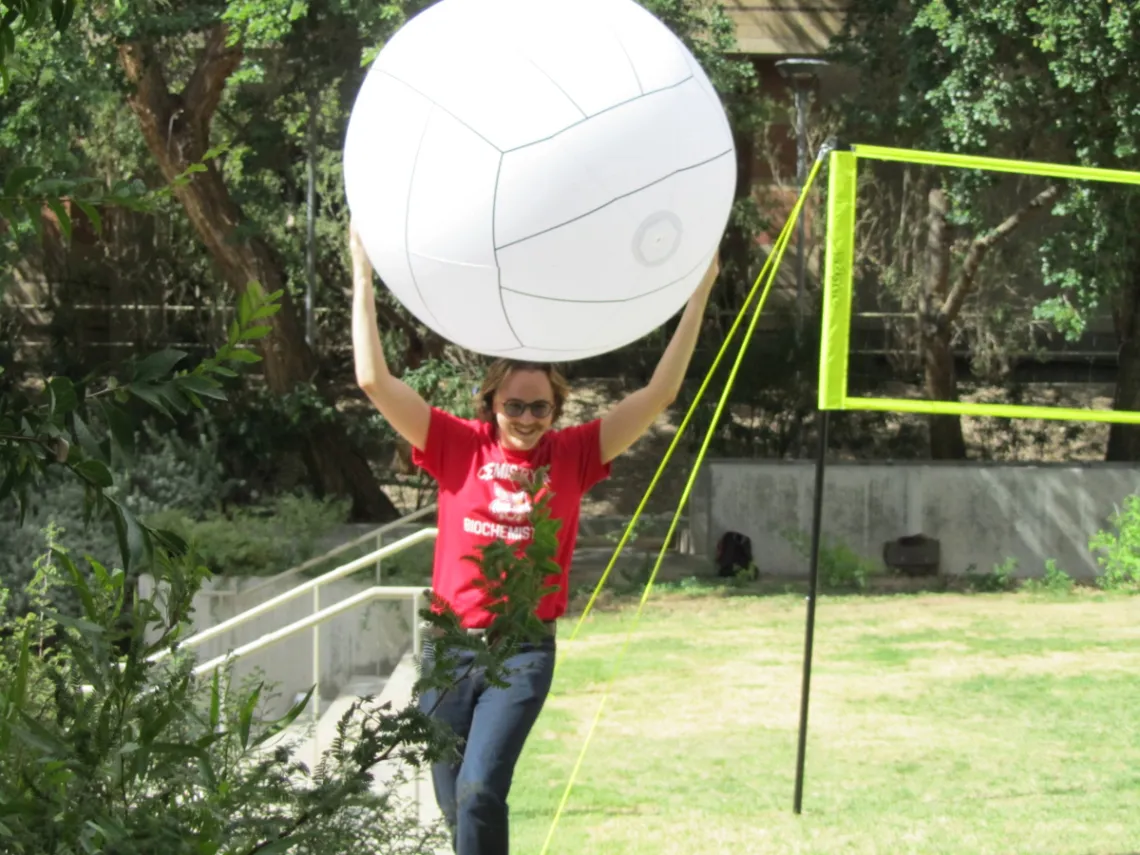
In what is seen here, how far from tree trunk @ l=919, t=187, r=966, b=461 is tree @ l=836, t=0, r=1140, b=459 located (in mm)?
1806

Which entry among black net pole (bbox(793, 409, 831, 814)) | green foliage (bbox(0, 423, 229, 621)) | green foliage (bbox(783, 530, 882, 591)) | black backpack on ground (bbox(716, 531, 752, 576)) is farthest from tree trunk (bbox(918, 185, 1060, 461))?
black net pole (bbox(793, 409, 831, 814))

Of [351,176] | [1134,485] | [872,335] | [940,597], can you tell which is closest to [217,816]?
[351,176]

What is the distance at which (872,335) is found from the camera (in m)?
19.1

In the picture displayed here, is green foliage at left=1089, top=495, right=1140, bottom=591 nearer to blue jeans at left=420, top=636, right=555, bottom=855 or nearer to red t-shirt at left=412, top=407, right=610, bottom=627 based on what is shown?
red t-shirt at left=412, top=407, right=610, bottom=627

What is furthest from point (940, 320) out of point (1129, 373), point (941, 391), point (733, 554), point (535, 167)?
point (535, 167)

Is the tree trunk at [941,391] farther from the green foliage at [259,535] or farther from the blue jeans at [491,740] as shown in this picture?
the blue jeans at [491,740]

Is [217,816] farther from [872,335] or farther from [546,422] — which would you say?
[872,335]

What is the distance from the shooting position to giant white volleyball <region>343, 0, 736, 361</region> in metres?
3.17

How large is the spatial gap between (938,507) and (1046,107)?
11.3ft

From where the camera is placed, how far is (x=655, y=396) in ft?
12.7

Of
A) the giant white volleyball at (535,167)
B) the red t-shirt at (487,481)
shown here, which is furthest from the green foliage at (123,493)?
the giant white volleyball at (535,167)

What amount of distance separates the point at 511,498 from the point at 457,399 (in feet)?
32.8

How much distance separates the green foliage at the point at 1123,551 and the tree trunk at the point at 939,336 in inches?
102

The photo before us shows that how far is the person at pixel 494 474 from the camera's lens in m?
3.65
